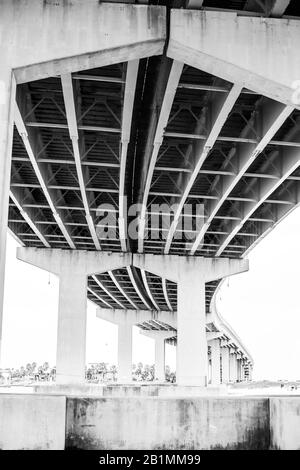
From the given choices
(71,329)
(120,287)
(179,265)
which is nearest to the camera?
(71,329)

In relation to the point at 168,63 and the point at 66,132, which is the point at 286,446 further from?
the point at 66,132

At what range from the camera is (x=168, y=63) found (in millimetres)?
16969

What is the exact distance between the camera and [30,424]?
462 inches

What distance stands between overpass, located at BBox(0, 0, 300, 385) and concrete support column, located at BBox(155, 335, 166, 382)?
204 feet

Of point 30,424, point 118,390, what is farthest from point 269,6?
point 118,390

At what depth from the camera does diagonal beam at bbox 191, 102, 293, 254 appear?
1841 centimetres

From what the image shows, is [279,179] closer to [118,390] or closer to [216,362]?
[118,390]

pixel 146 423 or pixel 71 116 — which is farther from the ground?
pixel 71 116

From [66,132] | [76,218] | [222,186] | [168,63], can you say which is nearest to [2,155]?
[168,63]

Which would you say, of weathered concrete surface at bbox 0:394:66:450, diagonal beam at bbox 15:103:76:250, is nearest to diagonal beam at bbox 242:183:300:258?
diagonal beam at bbox 15:103:76:250

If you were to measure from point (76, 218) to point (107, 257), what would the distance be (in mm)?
6378

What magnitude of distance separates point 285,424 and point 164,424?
7.75ft

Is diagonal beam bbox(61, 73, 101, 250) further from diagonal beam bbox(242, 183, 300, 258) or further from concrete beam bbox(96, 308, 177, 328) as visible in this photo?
concrete beam bbox(96, 308, 177, 328)

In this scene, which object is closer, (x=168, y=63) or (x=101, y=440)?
(x=101, y=440)
